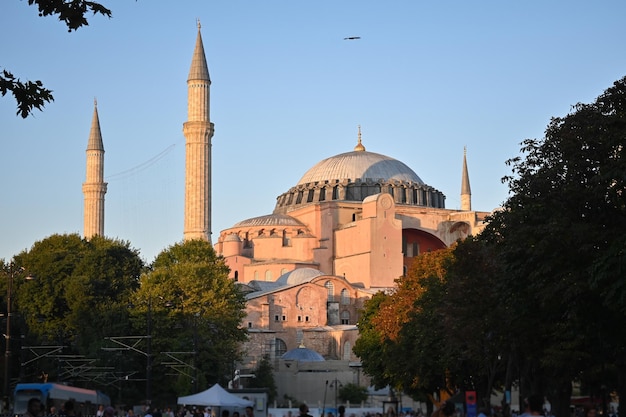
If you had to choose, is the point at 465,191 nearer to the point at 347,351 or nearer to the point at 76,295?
the point at 347,351

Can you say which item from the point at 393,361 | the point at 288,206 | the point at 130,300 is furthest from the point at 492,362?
the point at 288,206

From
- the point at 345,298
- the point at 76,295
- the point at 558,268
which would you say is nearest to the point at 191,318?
the point at 76,295

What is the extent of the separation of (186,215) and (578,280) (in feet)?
209

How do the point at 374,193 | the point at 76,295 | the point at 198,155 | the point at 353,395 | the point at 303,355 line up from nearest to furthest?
the point at 76,295
the point at 353,395
the point at 303,355
the point at 198,155
the point at 374,193

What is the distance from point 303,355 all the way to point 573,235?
59.2 m

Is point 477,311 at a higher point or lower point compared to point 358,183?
lower

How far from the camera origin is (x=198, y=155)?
288 ft

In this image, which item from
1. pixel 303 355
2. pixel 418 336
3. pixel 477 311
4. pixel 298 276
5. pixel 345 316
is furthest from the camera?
pixel 298 276

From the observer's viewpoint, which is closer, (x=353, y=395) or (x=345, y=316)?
(x=353, y=395)

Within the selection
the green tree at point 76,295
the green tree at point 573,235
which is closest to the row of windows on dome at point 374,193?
the green tree at point 76,295

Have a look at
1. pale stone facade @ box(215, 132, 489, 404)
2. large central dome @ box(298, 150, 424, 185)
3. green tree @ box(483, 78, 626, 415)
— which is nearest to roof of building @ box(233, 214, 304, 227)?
pale stone facade @ box(215, 132, 489, 404)

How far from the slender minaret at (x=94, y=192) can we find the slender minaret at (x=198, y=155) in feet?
32.2

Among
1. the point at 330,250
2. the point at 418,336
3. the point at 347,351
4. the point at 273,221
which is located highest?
the point at 273,221

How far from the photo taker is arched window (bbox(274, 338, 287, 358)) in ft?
291
